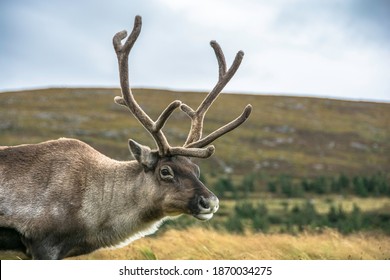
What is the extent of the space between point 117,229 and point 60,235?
2.46 feet

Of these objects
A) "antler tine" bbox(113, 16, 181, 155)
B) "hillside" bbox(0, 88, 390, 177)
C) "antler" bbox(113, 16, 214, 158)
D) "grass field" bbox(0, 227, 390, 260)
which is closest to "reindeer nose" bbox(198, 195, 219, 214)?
"antler" bbox(113, 16, 214, 158)

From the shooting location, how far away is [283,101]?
510 ft

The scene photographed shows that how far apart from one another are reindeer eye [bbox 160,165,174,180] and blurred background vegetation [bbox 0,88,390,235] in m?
49.0

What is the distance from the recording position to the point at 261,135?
123812 millimetres

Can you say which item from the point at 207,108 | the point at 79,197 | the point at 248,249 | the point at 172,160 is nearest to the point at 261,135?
the point at 248,249

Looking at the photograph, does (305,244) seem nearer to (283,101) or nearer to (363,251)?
(363,251)

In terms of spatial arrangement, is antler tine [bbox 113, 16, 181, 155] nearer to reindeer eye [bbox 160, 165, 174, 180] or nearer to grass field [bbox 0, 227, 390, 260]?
reindeer eye [bbox 160, 165, 174, 180]

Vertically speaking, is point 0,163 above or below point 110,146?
above

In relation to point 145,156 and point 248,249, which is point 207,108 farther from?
point 248,249

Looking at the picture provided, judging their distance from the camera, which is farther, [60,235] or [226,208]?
[226,208]

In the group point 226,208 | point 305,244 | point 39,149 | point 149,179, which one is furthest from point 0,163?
point 226,208

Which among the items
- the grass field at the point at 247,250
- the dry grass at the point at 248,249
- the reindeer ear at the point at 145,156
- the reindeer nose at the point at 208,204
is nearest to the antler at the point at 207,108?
the reindeer ear at the point at 145,156

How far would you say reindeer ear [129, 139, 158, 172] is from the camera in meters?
8.55

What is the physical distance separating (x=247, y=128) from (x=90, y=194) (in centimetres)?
12119
